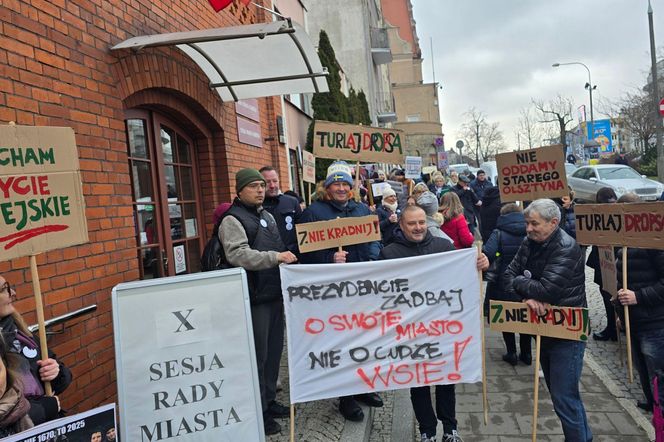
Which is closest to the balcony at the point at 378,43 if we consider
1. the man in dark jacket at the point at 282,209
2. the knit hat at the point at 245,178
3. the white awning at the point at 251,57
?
the white awning at the point at 251,57

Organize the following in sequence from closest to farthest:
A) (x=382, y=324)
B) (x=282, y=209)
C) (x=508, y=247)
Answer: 1. (x=382, y=324)
2. (x=282, y=209)
3. (x=508, y=247)

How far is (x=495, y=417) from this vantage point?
408cm

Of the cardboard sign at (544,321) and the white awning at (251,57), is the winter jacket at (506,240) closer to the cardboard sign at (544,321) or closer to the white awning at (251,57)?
the cardboard sign at (544,321)

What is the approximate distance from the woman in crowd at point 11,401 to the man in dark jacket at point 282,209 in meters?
2.53

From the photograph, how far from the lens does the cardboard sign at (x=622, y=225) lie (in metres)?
3.36

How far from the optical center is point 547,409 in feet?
13.6

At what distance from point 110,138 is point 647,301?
423 centimetres

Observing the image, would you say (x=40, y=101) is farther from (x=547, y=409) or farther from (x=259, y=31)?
(x=547, y=409)

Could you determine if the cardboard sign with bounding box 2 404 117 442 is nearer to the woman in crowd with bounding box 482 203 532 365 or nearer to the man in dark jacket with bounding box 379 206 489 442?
the man in dark jacket with bounding box 379 206 489 442

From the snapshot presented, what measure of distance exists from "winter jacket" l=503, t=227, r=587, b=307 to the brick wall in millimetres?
3029

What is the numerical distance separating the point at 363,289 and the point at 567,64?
34.8m

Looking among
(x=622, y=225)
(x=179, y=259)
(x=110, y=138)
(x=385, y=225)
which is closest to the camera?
(x=622, y=225)

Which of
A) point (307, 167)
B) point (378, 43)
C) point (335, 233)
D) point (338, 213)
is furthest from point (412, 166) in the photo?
point (378, 43)

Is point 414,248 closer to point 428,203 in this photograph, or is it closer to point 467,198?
point 428,203
